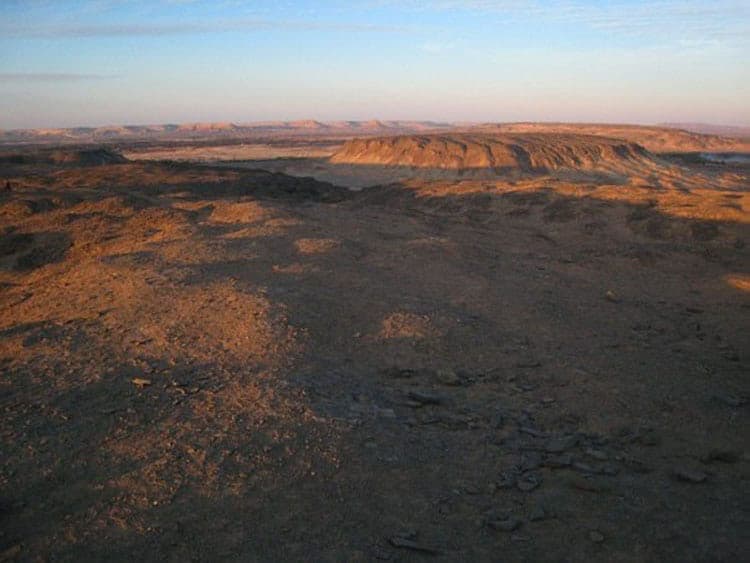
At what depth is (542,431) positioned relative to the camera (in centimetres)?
749

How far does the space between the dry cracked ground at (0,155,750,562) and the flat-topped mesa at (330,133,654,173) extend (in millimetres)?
36530

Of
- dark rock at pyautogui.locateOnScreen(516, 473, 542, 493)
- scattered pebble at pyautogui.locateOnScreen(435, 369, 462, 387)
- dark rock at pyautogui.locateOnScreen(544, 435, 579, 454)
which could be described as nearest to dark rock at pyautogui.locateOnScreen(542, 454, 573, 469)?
dark rock at pyautogui.locateOnScreen(544, 435, 579, 454)

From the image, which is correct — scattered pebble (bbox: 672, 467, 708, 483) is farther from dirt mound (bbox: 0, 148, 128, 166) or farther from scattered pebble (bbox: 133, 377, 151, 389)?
dirt mound (bbox: 0, 148, 128, 166)

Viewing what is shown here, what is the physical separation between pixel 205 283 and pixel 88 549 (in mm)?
7237

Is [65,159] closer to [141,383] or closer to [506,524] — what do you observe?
[141,383]

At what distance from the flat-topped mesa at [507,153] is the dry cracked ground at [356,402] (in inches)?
1438

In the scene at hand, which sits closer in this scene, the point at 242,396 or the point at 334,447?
the point at 334,447

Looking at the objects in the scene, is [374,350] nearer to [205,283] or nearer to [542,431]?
[542,431]

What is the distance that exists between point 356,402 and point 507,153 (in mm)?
48944

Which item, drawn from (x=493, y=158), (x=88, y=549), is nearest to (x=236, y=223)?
(x=88, y=549)

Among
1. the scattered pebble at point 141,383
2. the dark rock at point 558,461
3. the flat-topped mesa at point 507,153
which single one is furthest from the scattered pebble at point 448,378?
the flat-topped mesa at point 507,153

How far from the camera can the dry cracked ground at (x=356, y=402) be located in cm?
536

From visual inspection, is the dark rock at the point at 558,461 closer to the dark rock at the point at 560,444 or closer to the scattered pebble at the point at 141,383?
the dark rock at the point at 560,444

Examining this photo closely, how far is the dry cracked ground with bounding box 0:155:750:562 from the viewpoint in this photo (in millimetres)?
5363
